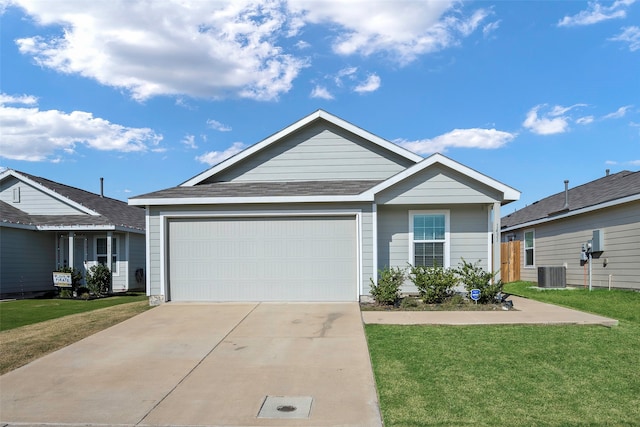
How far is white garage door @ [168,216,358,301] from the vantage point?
11.7 meters

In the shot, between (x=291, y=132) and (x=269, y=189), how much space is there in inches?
88.9

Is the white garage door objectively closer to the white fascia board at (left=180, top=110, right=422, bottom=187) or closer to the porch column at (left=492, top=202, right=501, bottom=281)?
the white fascia board at (left=180, top=110, right=422, bottom=187)

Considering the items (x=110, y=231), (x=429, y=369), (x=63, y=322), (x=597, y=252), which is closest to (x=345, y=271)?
(x=429, y=369)

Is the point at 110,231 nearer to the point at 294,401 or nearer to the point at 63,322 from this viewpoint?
the point at 63,322

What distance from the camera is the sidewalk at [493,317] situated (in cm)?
893

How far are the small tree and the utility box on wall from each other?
16.7 metres

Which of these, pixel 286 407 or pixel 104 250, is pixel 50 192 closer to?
pixel 104 250

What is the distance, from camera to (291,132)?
45.9ft

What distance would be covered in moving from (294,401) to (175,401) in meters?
1.34

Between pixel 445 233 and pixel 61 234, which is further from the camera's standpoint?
pixel 61 234

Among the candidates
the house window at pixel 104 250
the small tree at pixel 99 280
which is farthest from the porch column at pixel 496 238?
the house window at pixel 104 250

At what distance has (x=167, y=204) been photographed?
11766mm

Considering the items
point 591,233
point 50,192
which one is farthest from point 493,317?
point 50,192

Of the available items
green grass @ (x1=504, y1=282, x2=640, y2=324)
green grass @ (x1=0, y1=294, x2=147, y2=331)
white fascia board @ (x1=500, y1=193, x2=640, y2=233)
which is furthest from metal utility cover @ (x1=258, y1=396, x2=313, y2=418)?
white fascia board @ (x1=500, y1=193, x2=640, y2=233)
